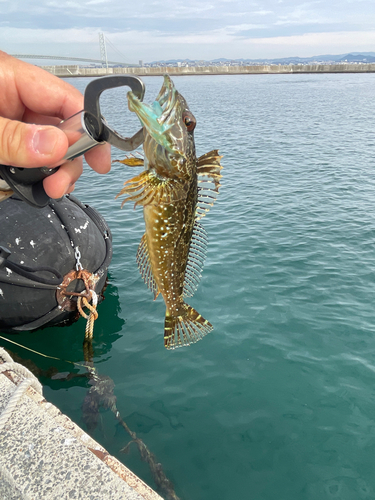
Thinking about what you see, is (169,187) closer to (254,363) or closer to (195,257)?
(195,257)

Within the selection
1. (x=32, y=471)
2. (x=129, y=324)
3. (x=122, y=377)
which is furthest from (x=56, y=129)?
(x=129, y=324)

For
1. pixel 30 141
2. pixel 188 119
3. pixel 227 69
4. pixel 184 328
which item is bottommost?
pixel 184 328

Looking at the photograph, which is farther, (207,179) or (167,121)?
(207,179)

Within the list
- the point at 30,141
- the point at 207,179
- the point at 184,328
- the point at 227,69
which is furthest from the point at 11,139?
the point at 227,69

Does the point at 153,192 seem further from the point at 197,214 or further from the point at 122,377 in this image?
the point at 122,377

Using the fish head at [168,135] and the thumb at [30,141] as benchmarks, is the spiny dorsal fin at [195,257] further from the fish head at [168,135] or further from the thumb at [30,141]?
the thumb at [30,141]

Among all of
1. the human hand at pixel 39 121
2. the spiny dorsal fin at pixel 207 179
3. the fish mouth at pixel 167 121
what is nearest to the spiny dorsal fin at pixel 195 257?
the spiny dorsal fin at pixel 207 179
